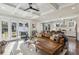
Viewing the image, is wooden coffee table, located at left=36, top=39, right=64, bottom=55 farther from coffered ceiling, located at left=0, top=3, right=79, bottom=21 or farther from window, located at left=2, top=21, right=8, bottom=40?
window, located at left=2, top=21, right=8, bottom=40

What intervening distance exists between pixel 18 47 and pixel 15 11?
0.69 m

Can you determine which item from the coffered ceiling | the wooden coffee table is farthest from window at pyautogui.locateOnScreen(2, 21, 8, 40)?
the wooden coffee table

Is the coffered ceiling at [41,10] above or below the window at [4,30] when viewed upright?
above

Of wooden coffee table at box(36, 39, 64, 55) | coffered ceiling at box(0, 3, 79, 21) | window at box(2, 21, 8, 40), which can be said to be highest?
A: coffered ceiling at box(0, 3, 79, 21)

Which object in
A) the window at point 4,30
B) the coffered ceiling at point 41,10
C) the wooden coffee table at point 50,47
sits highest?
the coffered ceiling at point 41,10

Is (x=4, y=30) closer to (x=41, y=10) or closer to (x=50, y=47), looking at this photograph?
(x=41, y=10)

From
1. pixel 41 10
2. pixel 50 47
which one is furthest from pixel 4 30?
pixel 50 47

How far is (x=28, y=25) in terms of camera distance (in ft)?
7.29

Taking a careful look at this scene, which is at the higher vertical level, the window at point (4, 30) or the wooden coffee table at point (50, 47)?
the window at point (4, 30)

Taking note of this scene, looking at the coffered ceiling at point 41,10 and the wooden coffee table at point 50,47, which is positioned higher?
the coffered ceiling at point 41,10

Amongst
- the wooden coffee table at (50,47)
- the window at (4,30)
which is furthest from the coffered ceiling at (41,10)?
the wooden coffee table at (50,47)

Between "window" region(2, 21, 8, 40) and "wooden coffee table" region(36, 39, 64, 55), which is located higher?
"window" region(2, 21, 8, 40)

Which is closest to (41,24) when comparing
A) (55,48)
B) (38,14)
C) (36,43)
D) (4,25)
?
(38,14)

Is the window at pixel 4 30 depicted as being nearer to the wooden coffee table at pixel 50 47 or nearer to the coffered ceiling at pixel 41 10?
the coffered ceiling at pixel 41 10
